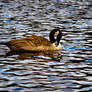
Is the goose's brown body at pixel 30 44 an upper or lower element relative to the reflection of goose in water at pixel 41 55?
upper

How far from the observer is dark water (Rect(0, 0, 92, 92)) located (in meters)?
12.4

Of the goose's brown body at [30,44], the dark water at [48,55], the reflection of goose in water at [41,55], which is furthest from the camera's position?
the goose's brown body at [30,44]

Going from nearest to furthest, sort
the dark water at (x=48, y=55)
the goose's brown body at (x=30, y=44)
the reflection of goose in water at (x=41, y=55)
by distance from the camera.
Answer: the dark water at (x=48, y=55) → the reflection of goose in water at (x=41, y=55) → the goose's brown body at (x=30, y=44)

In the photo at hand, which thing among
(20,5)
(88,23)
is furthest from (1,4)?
(88,23)

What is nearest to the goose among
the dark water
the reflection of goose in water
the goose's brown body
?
the goose's brown body

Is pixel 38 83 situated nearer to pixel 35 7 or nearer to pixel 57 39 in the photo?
pixel 57 39

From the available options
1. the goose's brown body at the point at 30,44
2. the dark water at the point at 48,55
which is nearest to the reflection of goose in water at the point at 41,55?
the dark water at the point at 48,55

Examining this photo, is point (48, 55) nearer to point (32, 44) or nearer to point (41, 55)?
point (41, 55)

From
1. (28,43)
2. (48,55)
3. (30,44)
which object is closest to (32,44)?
(30,44)

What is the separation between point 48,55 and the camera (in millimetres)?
17812

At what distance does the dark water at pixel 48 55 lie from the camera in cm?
1238

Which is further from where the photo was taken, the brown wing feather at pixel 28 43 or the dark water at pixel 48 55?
the brown wing feather at pixel 28 43

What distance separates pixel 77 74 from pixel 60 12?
19992 mm

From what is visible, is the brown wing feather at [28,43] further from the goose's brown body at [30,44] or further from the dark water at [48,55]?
the dark water at [48,55]
